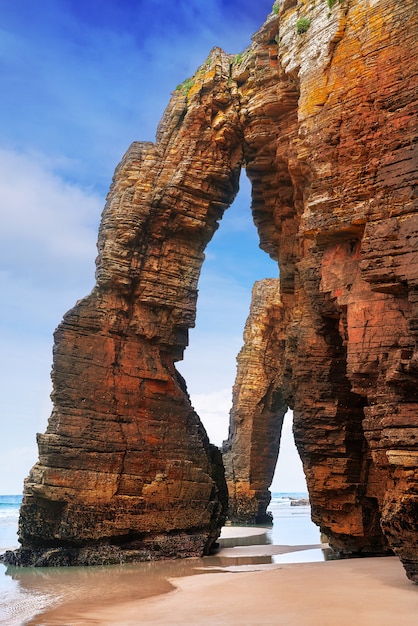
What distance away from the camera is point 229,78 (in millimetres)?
23156

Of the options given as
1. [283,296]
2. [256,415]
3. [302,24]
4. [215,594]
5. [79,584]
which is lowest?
[79,584]

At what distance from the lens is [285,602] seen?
10.6 meters

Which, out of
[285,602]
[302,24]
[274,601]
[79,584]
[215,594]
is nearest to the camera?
[285,602]

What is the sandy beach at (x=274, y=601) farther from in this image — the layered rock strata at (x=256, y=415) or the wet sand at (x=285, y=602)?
the layered rock strata at (x=256, y=415)

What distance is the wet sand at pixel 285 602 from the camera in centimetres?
939

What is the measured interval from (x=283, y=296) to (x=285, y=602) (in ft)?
41.2

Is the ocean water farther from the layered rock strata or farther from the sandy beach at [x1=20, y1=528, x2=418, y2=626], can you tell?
the layered rock strata

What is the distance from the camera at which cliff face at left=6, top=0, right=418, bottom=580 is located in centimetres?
1207

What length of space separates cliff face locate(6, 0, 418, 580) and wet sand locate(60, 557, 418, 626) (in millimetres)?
1151

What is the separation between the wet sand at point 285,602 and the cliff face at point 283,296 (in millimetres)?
1151

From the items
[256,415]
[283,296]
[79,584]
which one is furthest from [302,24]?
[256,415]

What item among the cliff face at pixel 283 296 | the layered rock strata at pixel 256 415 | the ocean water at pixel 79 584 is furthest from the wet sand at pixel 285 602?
the layered rock strata at pixel 256 415

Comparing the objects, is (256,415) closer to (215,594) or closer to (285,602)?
(215,594)

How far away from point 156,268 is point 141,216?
185 cm
